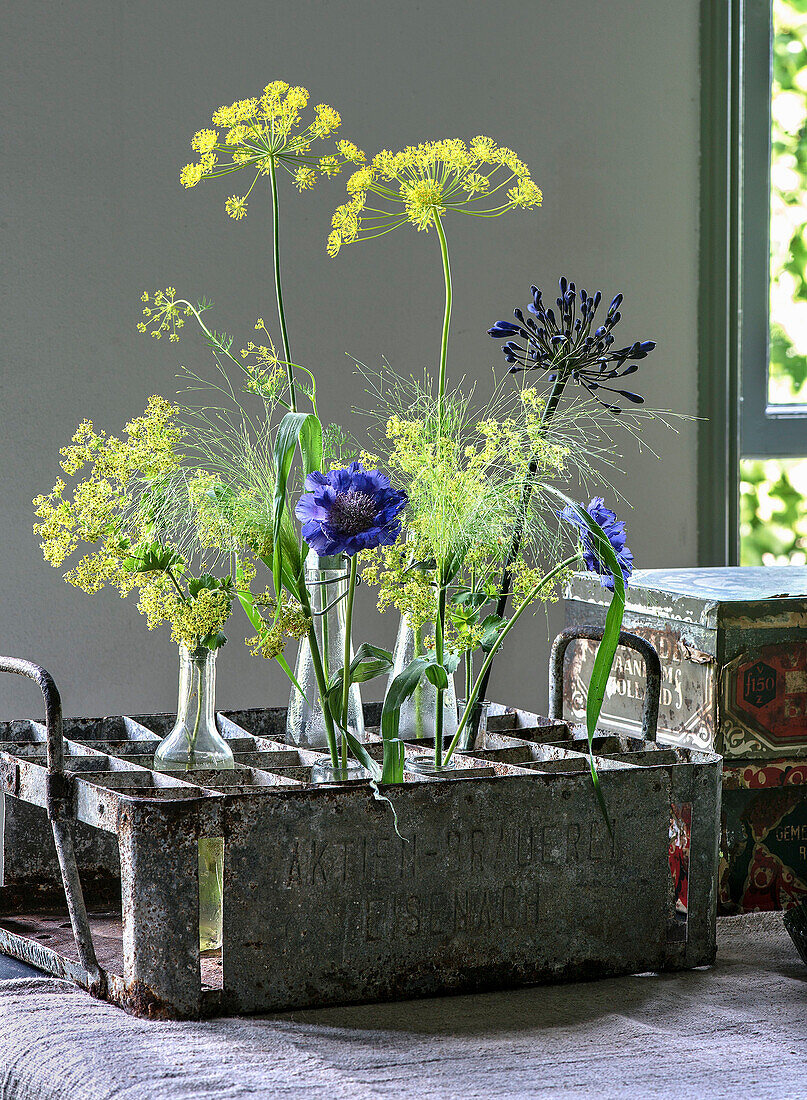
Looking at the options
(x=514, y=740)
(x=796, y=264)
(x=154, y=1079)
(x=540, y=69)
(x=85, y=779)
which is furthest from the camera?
(x=796, y=264)

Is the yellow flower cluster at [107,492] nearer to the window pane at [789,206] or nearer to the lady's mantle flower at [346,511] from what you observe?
the lady's mantle flower at [346,511]

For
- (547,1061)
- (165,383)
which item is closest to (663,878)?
(547,1061)

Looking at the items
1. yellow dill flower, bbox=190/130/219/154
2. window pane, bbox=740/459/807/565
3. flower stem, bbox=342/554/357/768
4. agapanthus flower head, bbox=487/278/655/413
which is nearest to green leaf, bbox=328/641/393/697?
flower stem, bbox=342/554/357/768

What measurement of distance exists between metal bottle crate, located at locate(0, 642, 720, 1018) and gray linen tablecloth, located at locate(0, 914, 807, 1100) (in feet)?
0.07

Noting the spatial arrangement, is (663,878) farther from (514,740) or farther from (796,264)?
(796,264)

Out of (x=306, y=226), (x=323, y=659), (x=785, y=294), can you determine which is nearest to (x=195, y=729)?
(x=323, y=659)

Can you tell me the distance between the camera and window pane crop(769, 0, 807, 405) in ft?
7.75

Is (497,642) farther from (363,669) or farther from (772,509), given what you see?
(772,509)

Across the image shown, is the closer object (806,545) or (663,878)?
(663,878)

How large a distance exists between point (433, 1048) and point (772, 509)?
1.91 meters

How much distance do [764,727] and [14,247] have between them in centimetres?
131

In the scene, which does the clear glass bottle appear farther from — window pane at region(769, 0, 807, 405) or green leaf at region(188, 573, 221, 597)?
window pane at region(769, 0, 807, 405)

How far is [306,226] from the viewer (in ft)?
6.56

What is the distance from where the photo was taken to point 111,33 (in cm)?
188
